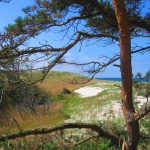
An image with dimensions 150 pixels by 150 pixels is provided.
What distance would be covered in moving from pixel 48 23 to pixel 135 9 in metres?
2.82

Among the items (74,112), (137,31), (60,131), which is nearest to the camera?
(60,131)

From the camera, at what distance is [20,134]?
23.0ft

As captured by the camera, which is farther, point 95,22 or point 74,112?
point 74,112

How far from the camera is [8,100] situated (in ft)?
98.8

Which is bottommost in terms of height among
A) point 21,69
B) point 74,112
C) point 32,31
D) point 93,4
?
point 74,112

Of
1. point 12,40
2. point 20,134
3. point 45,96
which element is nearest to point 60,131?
point 20,134

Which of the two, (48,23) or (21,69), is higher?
(48,23)

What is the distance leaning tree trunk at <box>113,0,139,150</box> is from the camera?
679cm

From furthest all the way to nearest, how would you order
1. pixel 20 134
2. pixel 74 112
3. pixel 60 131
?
1. pixel 74 112
2. pixel 60 131
3. pixel 20 134

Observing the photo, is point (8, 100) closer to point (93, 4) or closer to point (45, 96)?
point (45, 96)

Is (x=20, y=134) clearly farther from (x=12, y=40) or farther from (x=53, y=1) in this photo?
(x=53, y=1)

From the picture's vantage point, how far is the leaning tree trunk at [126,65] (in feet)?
22.3

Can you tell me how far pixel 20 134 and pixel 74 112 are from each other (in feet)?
65.4

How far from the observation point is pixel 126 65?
6.82 metres
